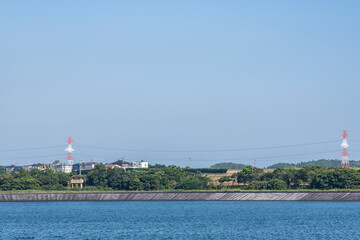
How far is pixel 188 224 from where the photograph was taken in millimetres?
103312

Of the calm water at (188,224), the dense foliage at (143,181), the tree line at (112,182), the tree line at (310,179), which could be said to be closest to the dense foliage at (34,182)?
the tree line at (112,182)

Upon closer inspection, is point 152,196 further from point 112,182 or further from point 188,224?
point 188,224

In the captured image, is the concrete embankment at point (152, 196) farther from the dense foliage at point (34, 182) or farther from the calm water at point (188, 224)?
the calm water at point (188, 224)

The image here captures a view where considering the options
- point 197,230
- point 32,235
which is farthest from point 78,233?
point 197,230

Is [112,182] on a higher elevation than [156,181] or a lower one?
higher

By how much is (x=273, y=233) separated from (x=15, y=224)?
4673 centimetres

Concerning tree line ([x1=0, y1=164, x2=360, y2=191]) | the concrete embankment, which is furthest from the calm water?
tree line ([x1=0, y1=164, x2=360, y2=191])

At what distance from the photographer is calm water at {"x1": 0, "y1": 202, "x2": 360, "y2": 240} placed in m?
88.1

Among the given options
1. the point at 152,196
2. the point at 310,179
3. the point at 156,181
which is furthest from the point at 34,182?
the point at 310,179

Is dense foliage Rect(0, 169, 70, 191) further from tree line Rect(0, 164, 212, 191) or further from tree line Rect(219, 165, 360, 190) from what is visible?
tree line Rect(219, 165, 360, 190)

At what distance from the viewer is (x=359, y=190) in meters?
161

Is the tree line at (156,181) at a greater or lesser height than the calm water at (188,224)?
greater

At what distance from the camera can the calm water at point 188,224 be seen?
88125 mm

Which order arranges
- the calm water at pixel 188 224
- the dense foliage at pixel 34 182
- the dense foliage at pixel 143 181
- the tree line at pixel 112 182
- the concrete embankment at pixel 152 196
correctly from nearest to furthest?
the calm water at pixel 188 224, the concrete embankment at pixel 152 196, the dense foliage at pixel 143 181, the tree line at pixel 112 182, the dense foliage at pixel 34 182
